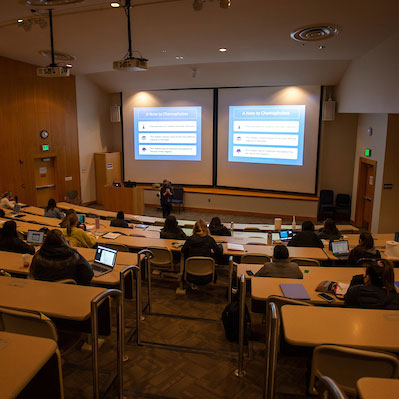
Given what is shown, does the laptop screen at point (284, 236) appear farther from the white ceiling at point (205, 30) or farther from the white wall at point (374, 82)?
the white ceiling at point (205, 30)

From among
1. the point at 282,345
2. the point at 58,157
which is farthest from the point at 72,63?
the point at 282,345

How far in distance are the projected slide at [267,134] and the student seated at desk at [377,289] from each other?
7970 mm

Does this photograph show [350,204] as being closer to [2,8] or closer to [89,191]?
[89,191]

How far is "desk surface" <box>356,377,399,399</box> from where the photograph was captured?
1.53 meters

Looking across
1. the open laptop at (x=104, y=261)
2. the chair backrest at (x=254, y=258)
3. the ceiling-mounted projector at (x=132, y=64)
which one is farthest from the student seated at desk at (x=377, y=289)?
the ceiling-mounted projector at (x=132, y=64)

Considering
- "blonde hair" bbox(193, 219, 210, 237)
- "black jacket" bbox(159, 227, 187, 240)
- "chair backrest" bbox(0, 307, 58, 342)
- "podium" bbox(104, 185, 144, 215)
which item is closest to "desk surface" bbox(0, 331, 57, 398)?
"chair backrest" bbox(0, 307, 58, 342)

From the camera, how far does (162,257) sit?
216 inches

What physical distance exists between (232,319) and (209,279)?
1.11 meters

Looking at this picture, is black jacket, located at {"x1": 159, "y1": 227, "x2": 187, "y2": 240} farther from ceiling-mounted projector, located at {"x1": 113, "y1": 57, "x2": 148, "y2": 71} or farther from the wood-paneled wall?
the wood-paneled wall

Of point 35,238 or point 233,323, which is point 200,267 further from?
point 35,238

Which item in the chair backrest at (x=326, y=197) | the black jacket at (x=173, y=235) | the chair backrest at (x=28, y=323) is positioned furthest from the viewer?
the chair backrest at (x=326, y=197)

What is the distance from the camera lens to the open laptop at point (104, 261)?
4245 millimetres

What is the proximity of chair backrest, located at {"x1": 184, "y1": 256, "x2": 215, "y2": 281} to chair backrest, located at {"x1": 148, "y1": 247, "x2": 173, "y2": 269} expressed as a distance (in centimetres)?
44

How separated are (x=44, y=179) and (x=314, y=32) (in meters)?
8.44
